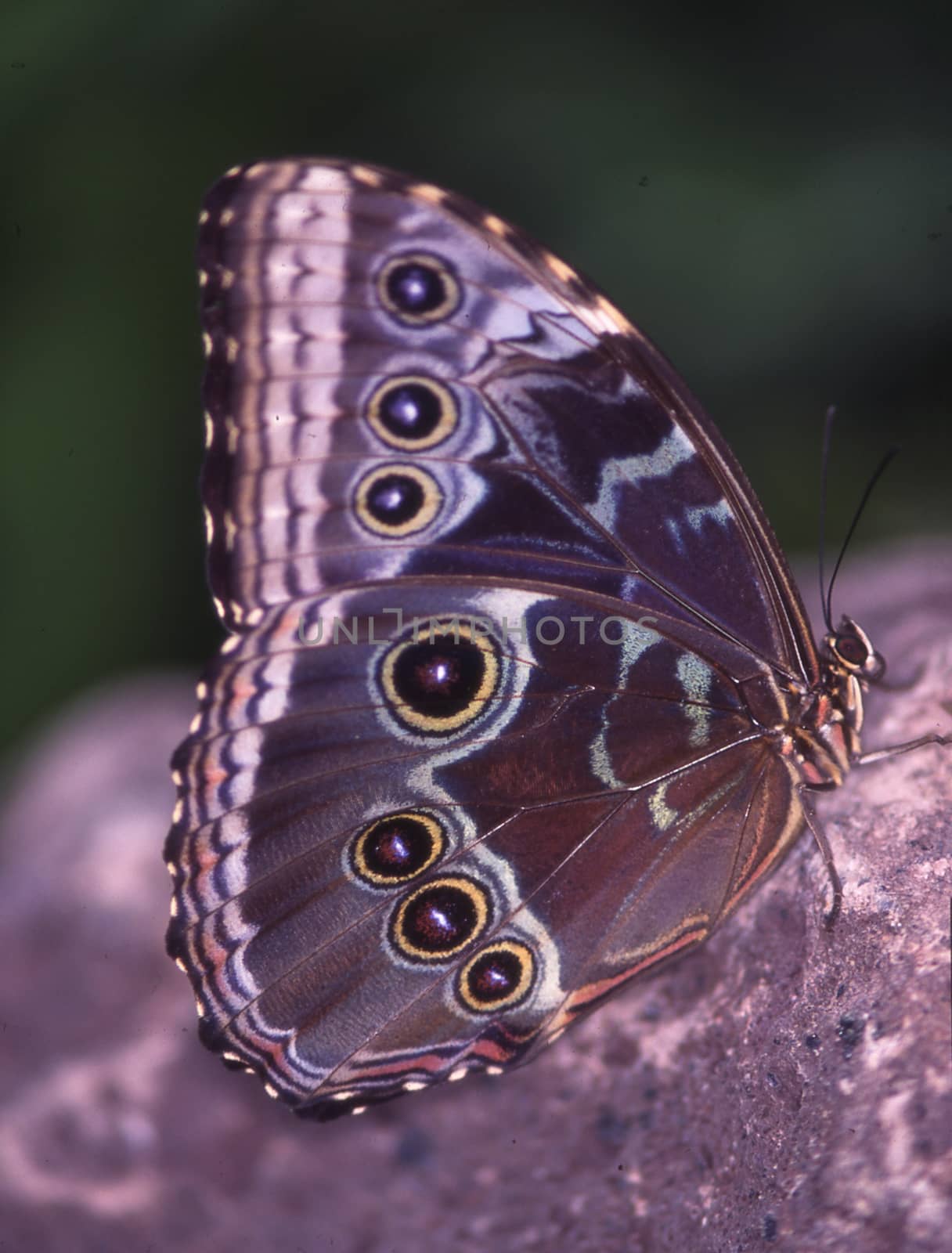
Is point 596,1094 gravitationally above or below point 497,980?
below

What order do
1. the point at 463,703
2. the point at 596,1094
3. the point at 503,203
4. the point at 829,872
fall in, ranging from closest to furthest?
1. the point at 829,872
2. the point at 463,703
3. the point at 596,1094
4. the point at 503,203

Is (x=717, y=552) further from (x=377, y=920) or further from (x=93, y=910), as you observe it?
(x=93, y=910)

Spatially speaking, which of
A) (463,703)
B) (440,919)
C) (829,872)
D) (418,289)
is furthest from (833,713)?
(418,289)

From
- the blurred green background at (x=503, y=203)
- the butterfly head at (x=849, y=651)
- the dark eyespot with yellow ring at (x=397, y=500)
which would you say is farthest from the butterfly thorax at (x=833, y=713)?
the blurred green background at (x=503, y=203)

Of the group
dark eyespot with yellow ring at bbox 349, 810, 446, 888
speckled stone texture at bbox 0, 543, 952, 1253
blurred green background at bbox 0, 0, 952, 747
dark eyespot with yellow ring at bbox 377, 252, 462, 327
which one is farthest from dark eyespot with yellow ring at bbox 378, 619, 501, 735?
blurred green background at bbox 0, 0, 952, 747

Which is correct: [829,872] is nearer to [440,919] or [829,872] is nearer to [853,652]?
[853,652]

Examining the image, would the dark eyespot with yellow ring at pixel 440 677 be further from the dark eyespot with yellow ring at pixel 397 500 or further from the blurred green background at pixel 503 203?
the blurred green background at pixel 503 203
